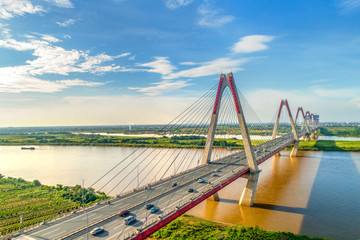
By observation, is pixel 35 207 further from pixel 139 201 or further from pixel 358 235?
pixel 358 235

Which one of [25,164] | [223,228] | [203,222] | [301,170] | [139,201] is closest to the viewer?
[139,201]

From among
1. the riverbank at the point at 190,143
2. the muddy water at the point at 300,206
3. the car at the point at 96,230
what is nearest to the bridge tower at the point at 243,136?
the muddy water at the point at 300,206

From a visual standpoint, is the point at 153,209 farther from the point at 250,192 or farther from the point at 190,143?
the point at 190,143

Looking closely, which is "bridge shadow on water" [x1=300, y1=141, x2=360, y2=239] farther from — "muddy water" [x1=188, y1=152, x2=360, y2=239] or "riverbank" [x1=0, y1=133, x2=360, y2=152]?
"riverbank" [x1=0, y1=133, x2=360, y2=152]

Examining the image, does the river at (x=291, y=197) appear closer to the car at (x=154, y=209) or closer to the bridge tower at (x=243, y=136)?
the bridge tower at (x=243, y=136)

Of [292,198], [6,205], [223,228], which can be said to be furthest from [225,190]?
[6,205]

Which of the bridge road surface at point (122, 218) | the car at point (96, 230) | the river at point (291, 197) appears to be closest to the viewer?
the car at point (96, 230)
